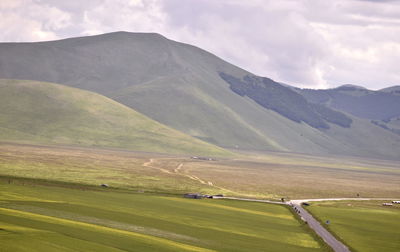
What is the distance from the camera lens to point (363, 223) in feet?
327

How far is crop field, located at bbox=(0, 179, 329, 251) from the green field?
553 cm

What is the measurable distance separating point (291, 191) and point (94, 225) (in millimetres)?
101019

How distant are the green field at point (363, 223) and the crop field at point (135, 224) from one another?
5531 mm

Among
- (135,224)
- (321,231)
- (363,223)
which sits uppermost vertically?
(363,223)

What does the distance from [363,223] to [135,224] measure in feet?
148

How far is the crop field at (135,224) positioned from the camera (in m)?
51.4

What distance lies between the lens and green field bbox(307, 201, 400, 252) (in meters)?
78.4

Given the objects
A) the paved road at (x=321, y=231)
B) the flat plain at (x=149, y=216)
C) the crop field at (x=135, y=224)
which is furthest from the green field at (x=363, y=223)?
the crop field at (x=135, y=224)

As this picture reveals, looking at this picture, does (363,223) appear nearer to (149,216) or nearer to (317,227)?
(317,227)

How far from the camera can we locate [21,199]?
75.2 metres

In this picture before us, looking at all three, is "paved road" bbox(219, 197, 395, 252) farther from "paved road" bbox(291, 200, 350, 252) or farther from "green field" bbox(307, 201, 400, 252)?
"green field" bbox(307, 201, 400, 252)

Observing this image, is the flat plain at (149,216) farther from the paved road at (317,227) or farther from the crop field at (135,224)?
the paved road at (317,227)

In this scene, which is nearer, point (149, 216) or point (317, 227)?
point (149, 216)

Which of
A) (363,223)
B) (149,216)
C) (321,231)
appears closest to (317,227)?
(321,231)
